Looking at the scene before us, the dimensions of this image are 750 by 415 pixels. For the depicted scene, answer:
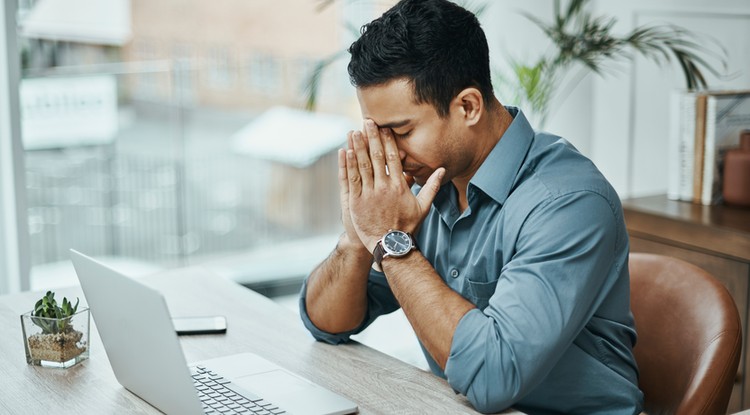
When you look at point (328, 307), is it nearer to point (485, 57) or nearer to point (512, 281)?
point (512, 281)

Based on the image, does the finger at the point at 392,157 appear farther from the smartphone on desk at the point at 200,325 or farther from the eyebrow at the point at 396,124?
the smartphone on desk at the point at 200,325

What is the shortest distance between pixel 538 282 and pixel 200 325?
27.2 inches

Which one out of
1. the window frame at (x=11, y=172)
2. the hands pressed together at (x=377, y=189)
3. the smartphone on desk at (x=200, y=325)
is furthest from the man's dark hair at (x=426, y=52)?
the window frame at (x=11, y=172)

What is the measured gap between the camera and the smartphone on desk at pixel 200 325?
174 centimetres

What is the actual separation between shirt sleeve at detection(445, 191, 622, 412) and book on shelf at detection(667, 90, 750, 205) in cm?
120

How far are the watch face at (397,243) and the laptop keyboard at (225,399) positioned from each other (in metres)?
0.34

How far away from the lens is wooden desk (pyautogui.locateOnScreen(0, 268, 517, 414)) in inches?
55.5

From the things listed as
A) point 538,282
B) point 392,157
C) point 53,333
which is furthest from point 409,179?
point 53,333

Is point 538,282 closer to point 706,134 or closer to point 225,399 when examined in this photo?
point 225,399

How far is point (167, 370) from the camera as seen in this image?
1274 mm

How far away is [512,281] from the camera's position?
143 centimetres

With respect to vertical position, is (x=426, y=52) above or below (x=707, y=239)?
above

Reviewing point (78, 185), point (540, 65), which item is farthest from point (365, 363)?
point (78, 185)

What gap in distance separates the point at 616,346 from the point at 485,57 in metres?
0.56
